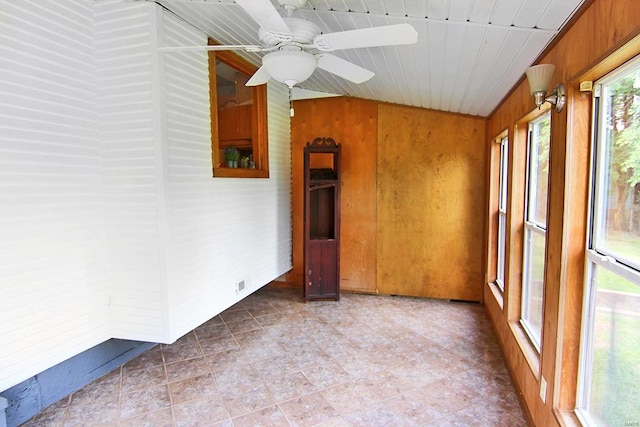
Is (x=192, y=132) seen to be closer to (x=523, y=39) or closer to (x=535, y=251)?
(x=523, y=39)

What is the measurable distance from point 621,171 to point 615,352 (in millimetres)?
750

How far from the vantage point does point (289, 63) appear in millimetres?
1809

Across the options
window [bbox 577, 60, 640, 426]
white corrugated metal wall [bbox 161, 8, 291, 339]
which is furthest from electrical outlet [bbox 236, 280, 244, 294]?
window [bbox 577, 60, 640, 426]

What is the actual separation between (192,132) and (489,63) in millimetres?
2282

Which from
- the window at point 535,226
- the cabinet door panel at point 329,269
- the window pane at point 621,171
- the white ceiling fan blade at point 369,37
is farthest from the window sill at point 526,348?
the cabinet door panel at point 329,269

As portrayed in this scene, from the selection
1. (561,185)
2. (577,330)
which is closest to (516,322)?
(577,330)

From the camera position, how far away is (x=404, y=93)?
12.7ft

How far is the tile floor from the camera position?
2.31 m

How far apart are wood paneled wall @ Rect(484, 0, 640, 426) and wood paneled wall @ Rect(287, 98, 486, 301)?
240cm

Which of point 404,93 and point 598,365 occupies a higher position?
point 404,93

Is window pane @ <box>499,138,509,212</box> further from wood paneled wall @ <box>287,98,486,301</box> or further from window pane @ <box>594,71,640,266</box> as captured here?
window pane @ <box>594,71,640,266</box>

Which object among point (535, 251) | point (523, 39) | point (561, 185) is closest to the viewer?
point (561, 185)

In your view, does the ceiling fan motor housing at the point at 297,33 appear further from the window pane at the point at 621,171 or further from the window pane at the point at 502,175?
the window pane at the point at 502,175

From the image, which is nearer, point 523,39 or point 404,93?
point 523,39
